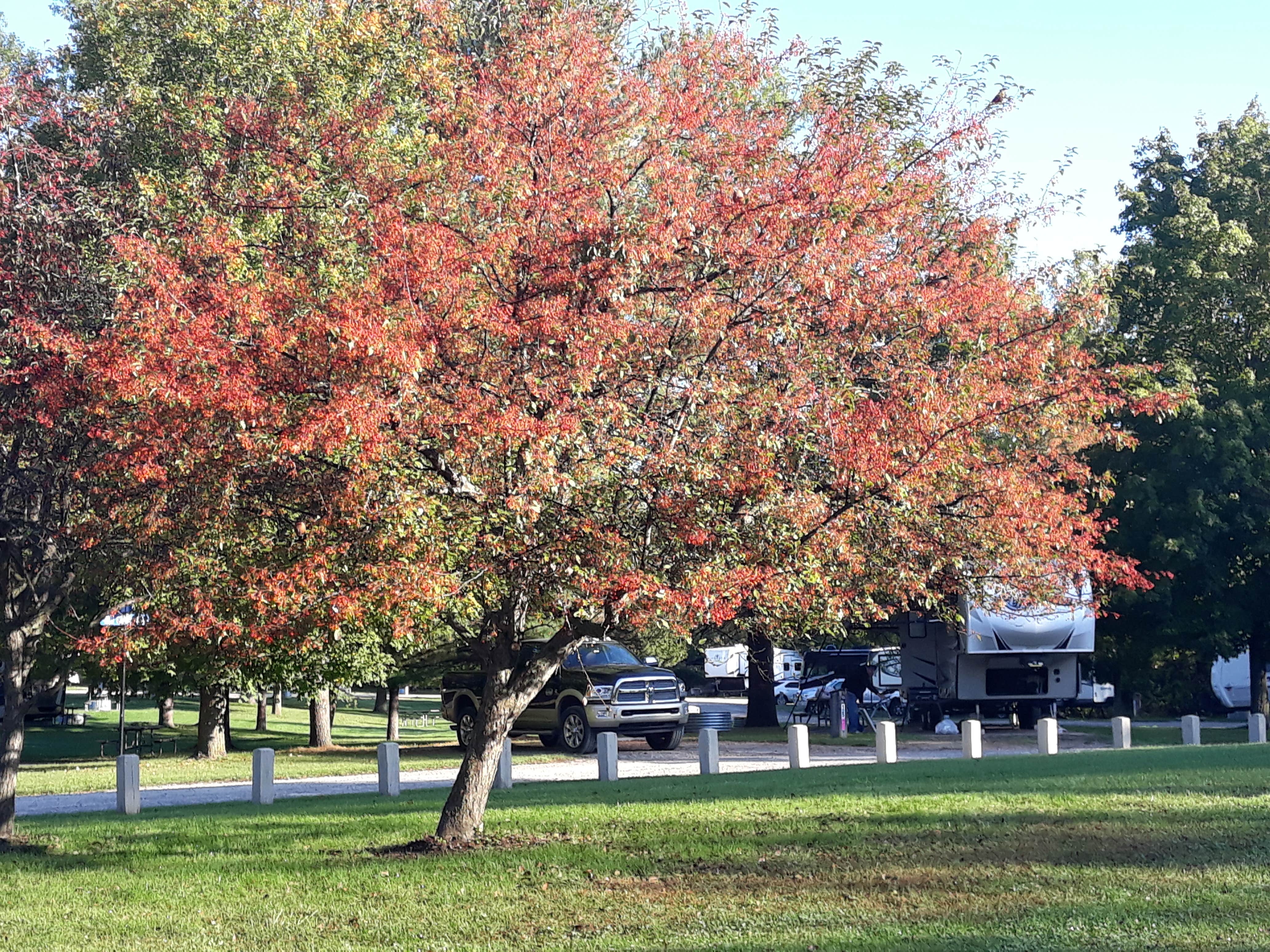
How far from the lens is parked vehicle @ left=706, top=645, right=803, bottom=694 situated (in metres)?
65.4

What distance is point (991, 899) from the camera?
874cm

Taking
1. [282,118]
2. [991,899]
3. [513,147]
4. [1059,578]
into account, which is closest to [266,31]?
[282,118]

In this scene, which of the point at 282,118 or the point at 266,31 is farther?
the point at 266,31

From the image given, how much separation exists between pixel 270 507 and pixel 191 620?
1.13 m

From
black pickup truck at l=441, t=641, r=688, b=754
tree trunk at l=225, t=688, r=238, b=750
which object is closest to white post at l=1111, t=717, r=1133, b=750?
black pickup truck at l=441, t=641, r=688, b=754

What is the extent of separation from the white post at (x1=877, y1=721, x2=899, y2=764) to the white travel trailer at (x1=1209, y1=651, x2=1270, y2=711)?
24.2 meters

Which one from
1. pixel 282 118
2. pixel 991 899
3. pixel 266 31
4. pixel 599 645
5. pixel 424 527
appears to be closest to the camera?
pixel 991 899

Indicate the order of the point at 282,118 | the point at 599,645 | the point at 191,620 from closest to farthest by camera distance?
the point at 191,620 < the point at 282,118 < the point at 599,645

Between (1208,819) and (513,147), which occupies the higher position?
(513,147)

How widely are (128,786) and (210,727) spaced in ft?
39.7

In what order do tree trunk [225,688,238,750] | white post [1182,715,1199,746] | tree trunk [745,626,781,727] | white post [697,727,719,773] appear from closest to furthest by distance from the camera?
white post [697,727,719,773] < white post [1182,715,1199,746] < tree trunk [225,688,238,750] < tree trunk [745,626,781,727]

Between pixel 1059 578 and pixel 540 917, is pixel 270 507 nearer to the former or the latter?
pixel 540 917

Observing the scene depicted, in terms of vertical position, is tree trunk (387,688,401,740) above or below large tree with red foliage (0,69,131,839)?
below

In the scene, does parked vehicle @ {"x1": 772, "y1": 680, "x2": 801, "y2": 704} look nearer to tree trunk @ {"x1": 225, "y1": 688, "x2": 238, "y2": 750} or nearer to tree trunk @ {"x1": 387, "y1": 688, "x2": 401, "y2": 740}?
tree trunk @ {"x1": 387, "y1": 688, "x2": 401, "y2": 740}
